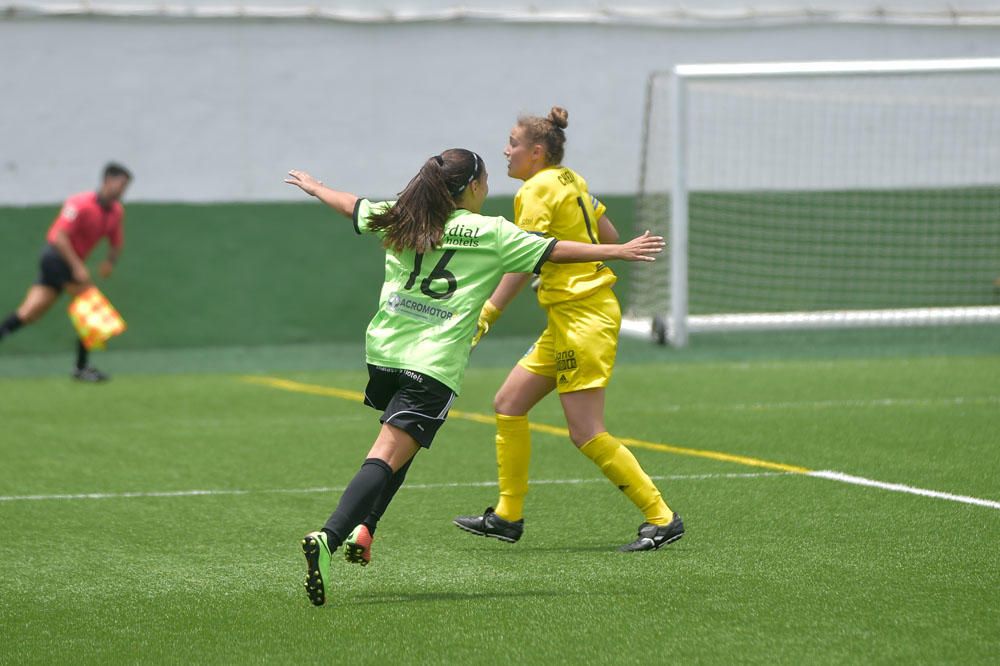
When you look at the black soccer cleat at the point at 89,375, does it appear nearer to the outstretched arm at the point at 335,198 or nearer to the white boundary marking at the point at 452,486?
the white boundary marking at the point at 452,486

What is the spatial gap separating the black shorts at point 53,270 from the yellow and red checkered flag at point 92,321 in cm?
24

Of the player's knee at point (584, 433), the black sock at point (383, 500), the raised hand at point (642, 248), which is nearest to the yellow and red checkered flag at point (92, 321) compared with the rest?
the player's knee at point (584, 433)

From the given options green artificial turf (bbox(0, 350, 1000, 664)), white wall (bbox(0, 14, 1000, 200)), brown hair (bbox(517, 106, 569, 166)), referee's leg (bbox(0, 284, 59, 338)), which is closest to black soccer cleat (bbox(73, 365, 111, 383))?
referee's leg (bbox(0, 284, 59, 338))

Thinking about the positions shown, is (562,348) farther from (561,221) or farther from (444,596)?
(444,596)

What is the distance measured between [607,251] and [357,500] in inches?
53.2

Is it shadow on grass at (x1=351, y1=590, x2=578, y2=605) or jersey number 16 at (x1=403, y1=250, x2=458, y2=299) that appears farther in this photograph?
jersey number 16 at (x1=403, y1=250, x2=458, y2=299)

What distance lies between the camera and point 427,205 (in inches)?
234

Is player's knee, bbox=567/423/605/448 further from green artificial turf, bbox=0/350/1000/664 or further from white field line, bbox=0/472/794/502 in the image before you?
white field line, bbox=0/472/794/502

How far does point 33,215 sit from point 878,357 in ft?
29.2

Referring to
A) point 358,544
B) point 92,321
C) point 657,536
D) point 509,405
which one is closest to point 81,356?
point 92,321

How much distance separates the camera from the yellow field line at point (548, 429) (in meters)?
9.02

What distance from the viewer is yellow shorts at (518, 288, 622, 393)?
6855 millimetres

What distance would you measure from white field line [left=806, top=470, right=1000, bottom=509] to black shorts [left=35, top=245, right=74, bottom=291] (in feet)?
27.4

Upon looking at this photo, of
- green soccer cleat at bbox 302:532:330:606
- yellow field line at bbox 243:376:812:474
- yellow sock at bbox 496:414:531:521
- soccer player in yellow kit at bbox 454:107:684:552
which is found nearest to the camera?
green soccer cleat at bbox 302:532:330:606
